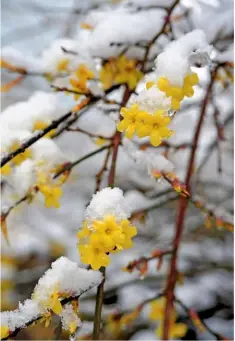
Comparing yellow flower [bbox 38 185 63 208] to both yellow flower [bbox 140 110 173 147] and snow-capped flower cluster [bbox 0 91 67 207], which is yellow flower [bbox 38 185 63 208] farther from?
yellow flower [bbox 140 110 173 147]

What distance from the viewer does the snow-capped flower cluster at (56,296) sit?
85cm

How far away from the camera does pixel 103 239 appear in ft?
2.68

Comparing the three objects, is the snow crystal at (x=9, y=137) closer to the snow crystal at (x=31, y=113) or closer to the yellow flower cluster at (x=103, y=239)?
the snow crystal at (x=31, y=113)

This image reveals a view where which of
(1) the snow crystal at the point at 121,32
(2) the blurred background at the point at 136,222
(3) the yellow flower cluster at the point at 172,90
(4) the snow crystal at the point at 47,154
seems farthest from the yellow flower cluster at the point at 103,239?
(2) the blurred background at the point at 136,222

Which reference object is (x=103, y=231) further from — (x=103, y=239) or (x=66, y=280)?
(x=66, y=280)

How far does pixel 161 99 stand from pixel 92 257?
301 mm

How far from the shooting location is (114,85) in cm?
135

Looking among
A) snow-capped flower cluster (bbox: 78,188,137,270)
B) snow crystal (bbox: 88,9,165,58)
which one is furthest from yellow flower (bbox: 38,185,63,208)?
snow crystal (bbox: 88,9,165,58)

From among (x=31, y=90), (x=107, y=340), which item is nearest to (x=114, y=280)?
(x=107, y=340)

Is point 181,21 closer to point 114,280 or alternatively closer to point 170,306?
point 170,306

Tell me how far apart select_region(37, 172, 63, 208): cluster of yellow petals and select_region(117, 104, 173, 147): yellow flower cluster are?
0.28 m

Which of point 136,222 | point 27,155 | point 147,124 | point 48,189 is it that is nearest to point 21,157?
point 27,155

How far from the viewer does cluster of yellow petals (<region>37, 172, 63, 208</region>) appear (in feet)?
3.60

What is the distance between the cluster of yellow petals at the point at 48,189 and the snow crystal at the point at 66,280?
21cm
